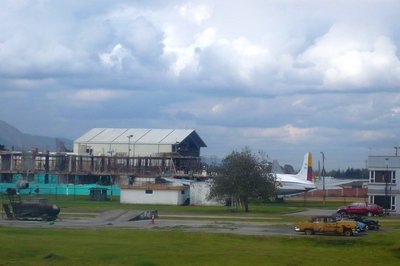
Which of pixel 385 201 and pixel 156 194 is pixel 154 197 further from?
pixel 385 201

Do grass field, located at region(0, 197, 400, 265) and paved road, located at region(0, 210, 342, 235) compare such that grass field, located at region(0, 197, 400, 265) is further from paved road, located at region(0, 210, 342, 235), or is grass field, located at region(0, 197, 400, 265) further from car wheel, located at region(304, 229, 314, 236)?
paved road, located at region(0, 210, 342, 235)

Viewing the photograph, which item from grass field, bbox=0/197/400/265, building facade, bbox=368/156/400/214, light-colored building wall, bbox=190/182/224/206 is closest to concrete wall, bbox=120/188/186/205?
light-colored building wall, bbox=190/182/224/206

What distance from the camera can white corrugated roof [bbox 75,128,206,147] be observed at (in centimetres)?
16188

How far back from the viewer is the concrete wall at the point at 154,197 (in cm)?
10038

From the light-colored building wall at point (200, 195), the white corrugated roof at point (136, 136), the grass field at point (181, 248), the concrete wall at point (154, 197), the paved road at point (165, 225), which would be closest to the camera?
the grass field at point (181, 248)

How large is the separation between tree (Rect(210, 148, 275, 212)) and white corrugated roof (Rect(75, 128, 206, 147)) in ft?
235

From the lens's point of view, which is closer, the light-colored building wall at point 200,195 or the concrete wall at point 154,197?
the concrete wall at point 154,197

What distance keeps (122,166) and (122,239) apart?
343 ft

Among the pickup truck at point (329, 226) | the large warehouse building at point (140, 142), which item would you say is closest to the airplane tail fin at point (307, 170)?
the large warehouse building at point (140, 142)

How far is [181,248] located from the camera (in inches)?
1633

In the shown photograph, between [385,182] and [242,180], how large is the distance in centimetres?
1720

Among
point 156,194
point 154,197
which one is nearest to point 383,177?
point 156,194

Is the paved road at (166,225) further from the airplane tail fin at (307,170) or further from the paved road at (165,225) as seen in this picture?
the airplane tail fin at (307,170)

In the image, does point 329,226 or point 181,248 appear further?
point 329,226
